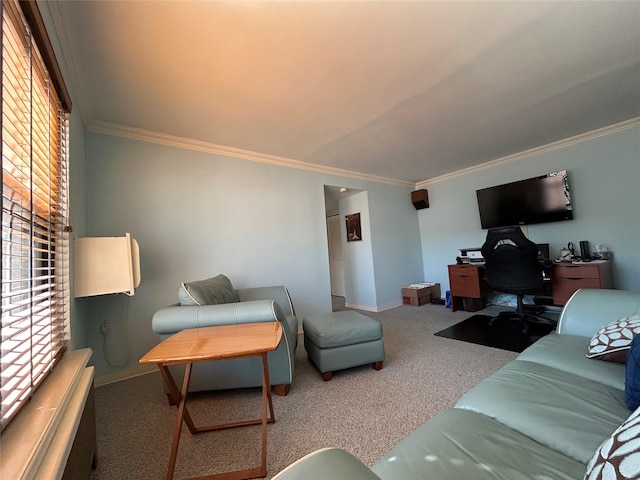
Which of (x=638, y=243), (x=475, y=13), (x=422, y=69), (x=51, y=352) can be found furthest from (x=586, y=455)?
(x=638, y=243)

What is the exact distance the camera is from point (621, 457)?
45cm

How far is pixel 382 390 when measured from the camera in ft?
5.84

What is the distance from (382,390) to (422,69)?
237 cm

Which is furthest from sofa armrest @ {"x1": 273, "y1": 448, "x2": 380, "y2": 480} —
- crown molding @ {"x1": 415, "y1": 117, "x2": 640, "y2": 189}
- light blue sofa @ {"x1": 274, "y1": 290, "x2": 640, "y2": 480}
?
crown molding @ {"x1": 415, "y1": 117, "x2": 640, "y2": 189}

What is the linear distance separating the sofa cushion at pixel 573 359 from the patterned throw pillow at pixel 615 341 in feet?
0.11

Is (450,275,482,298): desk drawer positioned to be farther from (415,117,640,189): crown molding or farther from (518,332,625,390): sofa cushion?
(518,332,625,390): sofa cushion

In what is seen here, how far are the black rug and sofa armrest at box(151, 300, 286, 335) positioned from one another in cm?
222

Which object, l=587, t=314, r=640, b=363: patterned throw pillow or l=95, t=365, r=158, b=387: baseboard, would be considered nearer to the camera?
l=587, t=314, r=640, b=363: patterned throw pillow

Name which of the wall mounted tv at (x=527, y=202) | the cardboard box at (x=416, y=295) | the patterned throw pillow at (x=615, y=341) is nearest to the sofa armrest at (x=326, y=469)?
the patterned throw pillow at (x=615, y=341)

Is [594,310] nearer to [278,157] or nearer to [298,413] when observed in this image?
[298,413]

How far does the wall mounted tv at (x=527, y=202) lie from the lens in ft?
10.8

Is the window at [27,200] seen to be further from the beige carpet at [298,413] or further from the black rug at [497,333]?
the black rug at [497,333]

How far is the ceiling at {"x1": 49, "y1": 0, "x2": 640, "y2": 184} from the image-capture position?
1374 millimetres

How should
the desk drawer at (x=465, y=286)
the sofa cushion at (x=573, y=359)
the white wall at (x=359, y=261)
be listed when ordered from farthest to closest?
the white wall at (x=359, y=261)
the desk drawer at (x=465, y=286)
the sofa cushion at (x=573, y=359)
